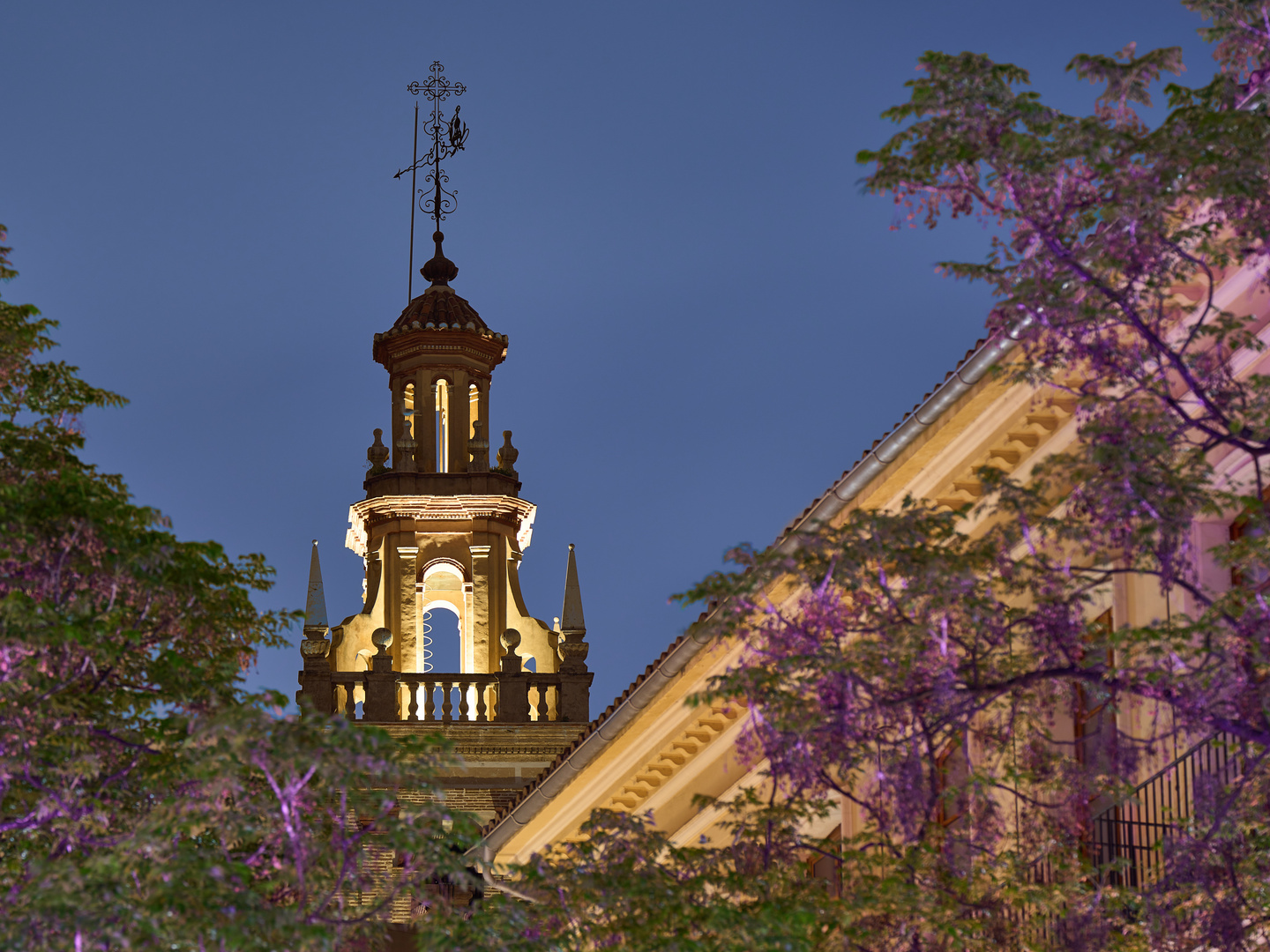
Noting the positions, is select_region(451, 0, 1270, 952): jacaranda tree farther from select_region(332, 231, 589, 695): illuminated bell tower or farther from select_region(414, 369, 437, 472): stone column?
select_region(414, 369, 437, 472): stone column

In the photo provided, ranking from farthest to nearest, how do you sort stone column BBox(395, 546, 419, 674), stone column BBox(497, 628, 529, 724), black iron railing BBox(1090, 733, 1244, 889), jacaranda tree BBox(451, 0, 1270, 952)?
stone column BBox(395, 546, 419, 674) < stone column BBox(497, 628, 529, 724) < black iron railing BBox(1090, 733, 1244, 889) < jacaranda tree BBox(451, 0, 1270, 952)

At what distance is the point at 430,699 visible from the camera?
35.8m

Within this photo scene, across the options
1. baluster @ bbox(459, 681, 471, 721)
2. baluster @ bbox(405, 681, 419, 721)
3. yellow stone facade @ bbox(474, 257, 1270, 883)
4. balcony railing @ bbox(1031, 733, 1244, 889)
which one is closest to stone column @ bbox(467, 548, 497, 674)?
baluster @ bbox(459, 681, 471, 721)

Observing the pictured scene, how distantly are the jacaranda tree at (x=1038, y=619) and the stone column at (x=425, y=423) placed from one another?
→ 26216 millimetres

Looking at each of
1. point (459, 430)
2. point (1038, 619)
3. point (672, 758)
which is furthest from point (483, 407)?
point (1038, 619)

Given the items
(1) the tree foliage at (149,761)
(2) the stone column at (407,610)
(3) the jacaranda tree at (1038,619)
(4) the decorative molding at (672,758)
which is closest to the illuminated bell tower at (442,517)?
(2) the stone column at (407,610)

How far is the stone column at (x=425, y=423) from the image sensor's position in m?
38.9

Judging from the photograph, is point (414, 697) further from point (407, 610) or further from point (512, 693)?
point (407, 610)

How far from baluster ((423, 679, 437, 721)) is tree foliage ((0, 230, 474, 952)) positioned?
21.6 metres

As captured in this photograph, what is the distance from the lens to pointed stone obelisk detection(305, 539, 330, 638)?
120ft

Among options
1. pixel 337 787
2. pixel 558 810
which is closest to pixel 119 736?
pixel 337 787

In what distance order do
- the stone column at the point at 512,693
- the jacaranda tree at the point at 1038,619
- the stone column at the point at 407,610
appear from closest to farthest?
the jacaranda tree at the point at 1038,619 < the stone column at the point at 512,693 < the stone column at the point at 407,610

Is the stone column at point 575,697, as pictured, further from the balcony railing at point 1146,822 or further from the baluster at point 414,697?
the balcony railing at point 1146,822

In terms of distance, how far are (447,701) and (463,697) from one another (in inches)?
11.9
